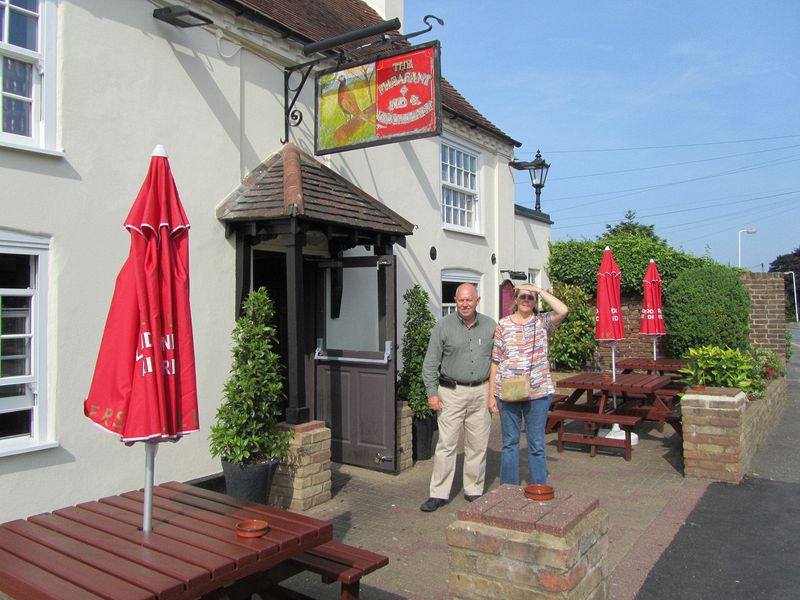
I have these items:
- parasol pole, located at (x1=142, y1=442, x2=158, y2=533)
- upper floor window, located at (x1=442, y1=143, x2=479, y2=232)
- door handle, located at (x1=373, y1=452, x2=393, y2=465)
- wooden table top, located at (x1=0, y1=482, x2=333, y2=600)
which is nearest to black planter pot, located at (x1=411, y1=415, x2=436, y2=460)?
door handle, located at (x1=373, y1=452, x2=393, y2=465)

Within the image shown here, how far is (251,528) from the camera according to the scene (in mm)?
3006

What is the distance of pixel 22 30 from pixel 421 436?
212 inches

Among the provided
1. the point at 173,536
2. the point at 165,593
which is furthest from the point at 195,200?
the point at 165,593

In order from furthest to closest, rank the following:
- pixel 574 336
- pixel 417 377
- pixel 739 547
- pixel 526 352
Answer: pixel 574 336, pixel 417 377, pixel 526 352, pixel 739 547

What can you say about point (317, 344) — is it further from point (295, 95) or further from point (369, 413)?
point (295, 95)

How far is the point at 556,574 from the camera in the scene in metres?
2.94

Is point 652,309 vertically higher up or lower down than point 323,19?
lower down

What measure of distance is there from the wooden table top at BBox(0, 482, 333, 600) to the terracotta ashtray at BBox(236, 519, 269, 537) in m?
0.03

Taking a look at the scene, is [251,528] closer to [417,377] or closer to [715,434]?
[417,377]

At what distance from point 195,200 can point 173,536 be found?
386 centimetres

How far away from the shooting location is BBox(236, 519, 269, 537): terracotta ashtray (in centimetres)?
296

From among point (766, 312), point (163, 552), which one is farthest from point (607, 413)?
point (766, 312)

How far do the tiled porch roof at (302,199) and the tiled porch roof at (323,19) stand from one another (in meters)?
1.38

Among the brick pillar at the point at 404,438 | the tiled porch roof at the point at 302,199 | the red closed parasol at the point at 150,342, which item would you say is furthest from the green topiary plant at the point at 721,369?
the red closed parasol at the point at 150,342
